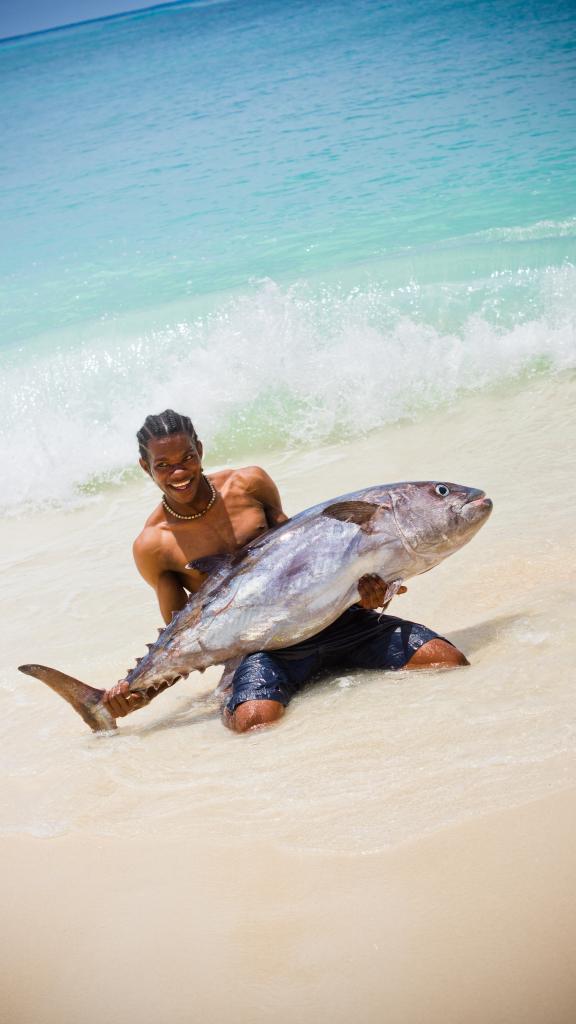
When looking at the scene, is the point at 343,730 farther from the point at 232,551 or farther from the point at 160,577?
the point at 160,577

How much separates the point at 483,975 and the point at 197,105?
31.4m

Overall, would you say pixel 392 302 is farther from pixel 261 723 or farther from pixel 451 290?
pixel 261 723

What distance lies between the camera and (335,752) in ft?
11.3

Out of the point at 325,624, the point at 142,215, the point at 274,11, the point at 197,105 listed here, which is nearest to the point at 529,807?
the point at 325,624

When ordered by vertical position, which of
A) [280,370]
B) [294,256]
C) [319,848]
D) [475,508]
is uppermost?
[475,508]

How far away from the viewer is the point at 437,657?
4000 mm

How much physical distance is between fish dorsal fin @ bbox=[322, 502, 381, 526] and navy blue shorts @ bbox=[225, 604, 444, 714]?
53 cm

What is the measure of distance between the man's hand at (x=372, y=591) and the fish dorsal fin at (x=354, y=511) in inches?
9.2

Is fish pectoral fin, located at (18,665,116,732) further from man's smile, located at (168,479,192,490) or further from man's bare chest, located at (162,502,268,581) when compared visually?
man's smile, located at (168,479,192,490)

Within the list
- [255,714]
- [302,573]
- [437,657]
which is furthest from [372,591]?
[255,714]

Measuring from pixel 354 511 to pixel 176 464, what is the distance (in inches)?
31.7

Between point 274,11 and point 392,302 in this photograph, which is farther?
point 274,11

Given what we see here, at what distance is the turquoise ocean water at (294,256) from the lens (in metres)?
9.82

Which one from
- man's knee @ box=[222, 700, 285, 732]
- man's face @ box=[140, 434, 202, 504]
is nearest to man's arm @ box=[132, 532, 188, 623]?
man's face @ box=[140, 434, 202, 504]
